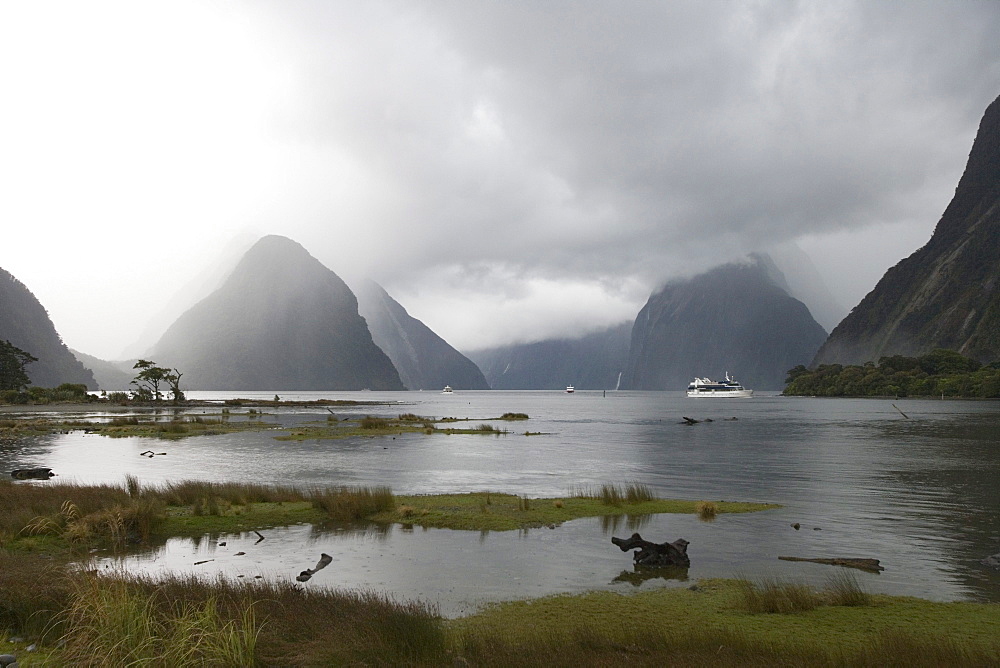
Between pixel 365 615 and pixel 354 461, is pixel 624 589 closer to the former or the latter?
pixel 365 615

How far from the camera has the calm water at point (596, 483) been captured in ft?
55.4

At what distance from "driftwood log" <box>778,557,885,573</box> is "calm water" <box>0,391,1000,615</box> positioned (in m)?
0.33

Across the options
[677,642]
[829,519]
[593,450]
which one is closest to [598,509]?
[829,519]

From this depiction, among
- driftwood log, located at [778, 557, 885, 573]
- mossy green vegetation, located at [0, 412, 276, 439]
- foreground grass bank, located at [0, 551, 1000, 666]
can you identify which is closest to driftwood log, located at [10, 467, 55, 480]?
foreground grass bank, located at [0, 551, 1000, 666]

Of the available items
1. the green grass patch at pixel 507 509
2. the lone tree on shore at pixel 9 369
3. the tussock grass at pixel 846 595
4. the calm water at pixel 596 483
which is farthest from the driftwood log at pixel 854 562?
the lone tree on shore at pixel 9 369

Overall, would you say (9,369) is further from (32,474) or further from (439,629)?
(439,629)

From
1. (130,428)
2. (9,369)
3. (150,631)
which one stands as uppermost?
(9,369)

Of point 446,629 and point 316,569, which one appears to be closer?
point 446,629

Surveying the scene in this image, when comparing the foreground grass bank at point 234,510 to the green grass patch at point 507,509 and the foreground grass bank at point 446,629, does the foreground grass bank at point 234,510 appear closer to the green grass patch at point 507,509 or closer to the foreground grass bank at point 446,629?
the green grass patch at point 507,509

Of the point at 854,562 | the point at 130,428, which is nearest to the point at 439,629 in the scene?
the point at 854,562

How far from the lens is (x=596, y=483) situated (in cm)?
3656

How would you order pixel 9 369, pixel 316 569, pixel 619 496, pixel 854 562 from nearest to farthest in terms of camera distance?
pixel 316 569 → pixel 854 562 → pixel 619 496 → pixel 9 369

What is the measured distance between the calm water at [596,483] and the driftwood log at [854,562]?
330 millimetres

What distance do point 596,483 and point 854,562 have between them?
19166 millimetres
